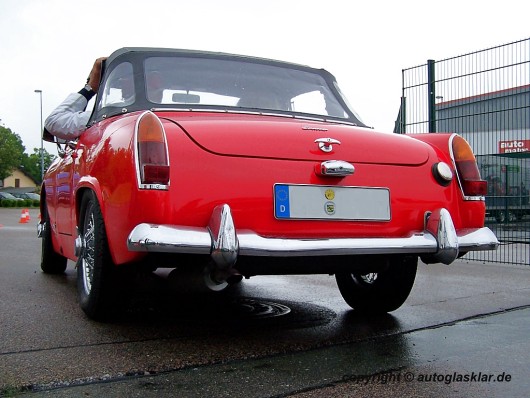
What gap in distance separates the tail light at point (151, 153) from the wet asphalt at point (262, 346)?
0.83 metres

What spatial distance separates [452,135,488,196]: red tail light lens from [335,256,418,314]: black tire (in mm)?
555

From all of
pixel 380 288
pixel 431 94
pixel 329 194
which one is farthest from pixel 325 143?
pixel 431 94

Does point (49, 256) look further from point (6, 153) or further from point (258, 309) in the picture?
point (6, 153)

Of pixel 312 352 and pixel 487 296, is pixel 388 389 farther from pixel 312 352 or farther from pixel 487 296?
pixel 487 296

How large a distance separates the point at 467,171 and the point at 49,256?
3.95m

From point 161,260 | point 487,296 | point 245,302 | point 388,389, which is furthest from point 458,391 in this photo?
point 487,296

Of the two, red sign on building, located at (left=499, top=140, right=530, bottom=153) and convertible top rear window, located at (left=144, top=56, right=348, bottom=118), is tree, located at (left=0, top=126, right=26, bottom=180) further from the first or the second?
convertible top rear window, located at (left=144, top=56, right=348, bottom=118)

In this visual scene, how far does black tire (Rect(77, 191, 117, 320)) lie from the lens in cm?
328

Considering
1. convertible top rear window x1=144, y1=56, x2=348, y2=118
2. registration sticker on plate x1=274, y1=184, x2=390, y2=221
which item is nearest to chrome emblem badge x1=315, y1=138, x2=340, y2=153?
registration sticker on plate x1=274, y1=184, x2=390, y2=221

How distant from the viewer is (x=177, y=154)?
2.94 metres

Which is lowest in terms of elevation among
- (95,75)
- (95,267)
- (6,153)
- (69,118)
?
(95,267)

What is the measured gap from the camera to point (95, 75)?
15.0 ft

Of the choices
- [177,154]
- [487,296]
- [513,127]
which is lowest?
[487,296]

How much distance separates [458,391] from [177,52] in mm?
2708
